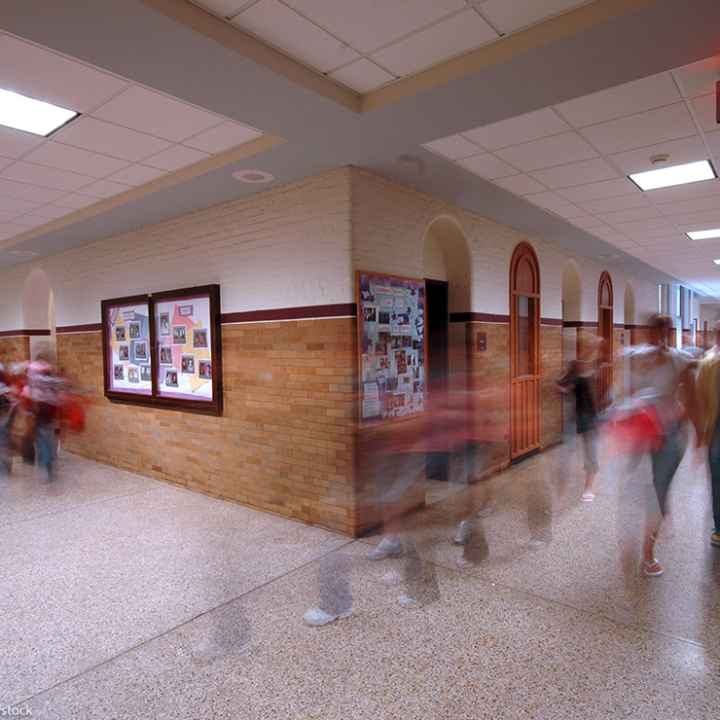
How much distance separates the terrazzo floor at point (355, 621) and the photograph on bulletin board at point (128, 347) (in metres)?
1.90

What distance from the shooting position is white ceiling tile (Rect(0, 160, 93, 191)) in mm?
4258

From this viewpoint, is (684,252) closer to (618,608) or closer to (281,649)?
(618,608)

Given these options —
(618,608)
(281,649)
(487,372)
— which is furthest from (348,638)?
(487,372)

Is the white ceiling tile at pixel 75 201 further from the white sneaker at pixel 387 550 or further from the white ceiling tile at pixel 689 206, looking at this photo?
the white ceiling tile at pixel 689 206

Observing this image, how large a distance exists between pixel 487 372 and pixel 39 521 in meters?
4.69

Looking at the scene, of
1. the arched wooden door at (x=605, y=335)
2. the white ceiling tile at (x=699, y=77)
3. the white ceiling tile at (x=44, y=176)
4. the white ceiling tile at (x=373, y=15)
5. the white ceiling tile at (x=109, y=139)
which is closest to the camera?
the white ceiling tile at (x=373, y=15)

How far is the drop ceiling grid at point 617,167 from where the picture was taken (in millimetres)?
3373

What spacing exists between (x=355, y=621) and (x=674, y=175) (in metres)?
4.61

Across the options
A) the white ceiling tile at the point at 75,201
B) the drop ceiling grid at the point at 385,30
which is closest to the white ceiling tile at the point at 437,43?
the drop ceiling grid at the point at 385,30

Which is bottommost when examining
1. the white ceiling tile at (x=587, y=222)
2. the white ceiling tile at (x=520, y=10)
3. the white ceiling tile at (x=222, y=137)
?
the white ceiling tile at (x=587, y=222)

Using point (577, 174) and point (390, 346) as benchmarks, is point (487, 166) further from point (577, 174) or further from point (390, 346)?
point (390, 346)

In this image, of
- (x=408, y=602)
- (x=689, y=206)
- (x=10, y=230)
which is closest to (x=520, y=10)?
(x=408, y=602)

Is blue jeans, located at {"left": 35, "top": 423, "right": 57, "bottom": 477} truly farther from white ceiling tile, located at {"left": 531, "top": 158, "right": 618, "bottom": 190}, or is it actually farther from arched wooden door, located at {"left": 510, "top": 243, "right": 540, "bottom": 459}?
white ceiling tile, located at {"left": 531, "top": 158, "right": 618, "bottom": 190}

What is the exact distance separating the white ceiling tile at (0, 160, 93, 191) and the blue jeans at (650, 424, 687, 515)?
4.99 meters
